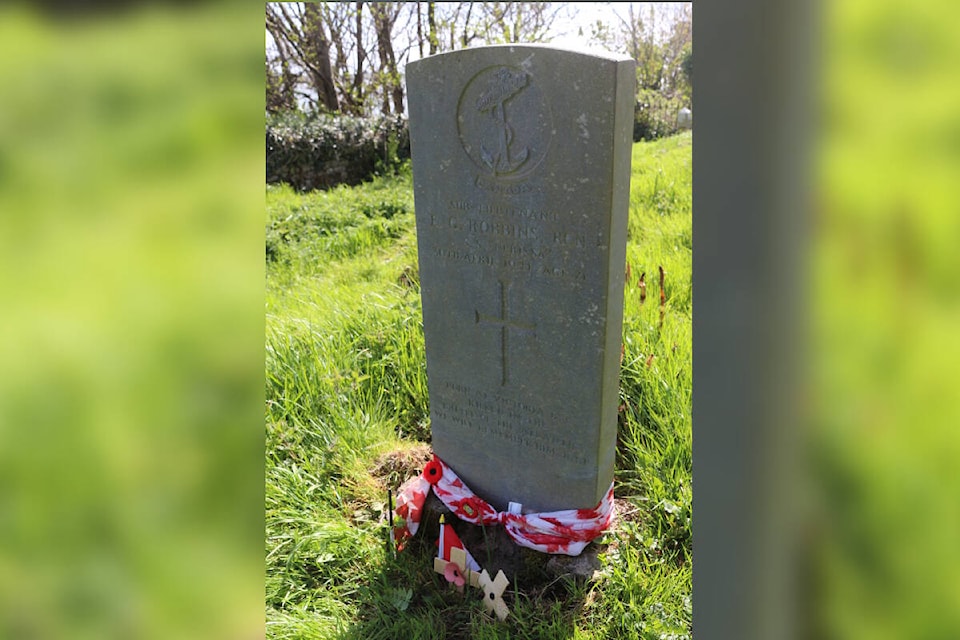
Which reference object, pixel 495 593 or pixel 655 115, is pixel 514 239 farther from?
pixel 655 115

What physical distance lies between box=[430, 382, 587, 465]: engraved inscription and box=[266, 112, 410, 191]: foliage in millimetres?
7284

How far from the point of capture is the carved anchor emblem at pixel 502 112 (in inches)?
94.4

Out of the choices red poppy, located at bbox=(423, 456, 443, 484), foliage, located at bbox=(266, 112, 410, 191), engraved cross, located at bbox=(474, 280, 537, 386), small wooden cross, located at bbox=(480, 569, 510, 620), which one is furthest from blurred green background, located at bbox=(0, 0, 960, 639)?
foliage, located at bbox=(266, 112, 410, 191)

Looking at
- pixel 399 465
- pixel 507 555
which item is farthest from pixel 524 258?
pixel 399 465

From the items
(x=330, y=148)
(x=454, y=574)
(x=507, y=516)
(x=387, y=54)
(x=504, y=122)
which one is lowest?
(x=454, y=574)

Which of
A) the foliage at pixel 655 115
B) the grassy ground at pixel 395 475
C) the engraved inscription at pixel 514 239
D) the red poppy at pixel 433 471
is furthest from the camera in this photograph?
the foliage at pixel 655 115

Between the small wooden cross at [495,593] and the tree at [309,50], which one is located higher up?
the tree at [309,50]

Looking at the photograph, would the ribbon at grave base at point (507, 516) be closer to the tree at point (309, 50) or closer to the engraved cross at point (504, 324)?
the engraved cross at point (504, 324)

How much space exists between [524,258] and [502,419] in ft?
2.45

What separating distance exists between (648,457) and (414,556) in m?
1.13

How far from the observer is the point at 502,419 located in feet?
9.76
